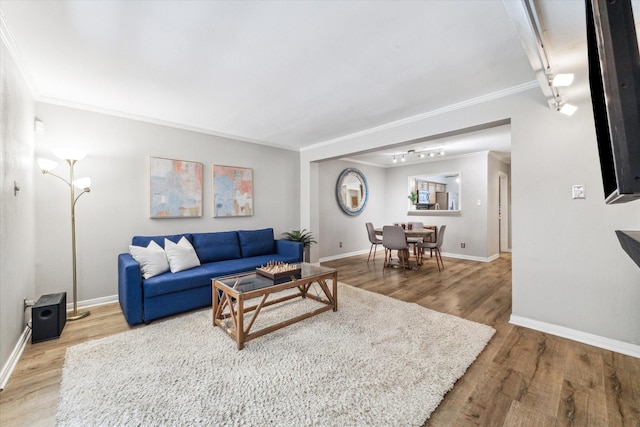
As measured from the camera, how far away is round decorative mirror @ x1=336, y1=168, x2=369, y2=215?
6219 mm

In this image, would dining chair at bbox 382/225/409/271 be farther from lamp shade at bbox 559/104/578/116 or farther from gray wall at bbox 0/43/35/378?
gray wall at bbox 0/43/35/378

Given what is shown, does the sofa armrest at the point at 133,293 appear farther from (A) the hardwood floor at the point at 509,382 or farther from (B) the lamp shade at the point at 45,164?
(B) the lamp shade at the point at 45,164

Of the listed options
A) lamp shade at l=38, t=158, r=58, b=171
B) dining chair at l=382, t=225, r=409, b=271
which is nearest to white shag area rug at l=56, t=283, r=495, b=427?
lamp shade at l=38, t=158, r=58, b=171

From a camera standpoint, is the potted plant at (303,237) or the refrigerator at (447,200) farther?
the refrigerator at (447,200)

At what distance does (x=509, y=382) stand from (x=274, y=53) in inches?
115

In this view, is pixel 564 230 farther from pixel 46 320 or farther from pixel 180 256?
pixel 46 320

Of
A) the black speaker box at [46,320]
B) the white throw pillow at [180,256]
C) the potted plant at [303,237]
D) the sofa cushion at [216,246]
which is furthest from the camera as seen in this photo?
the potted plant at [303,237]

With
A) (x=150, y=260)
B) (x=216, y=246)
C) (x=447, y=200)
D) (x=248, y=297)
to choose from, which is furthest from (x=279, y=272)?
(x=447, y=200)

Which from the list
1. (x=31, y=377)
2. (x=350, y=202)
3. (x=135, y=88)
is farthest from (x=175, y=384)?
(x=350, y=202)

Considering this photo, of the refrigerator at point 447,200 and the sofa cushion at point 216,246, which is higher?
the refrigerator at point 447,200

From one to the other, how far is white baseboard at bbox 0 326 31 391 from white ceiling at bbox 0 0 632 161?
2.32m

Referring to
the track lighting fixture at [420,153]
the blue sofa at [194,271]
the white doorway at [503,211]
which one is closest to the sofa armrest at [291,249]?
the blue sofa at [194,271]

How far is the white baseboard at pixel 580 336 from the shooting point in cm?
212

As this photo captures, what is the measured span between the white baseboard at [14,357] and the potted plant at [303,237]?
3395mm
